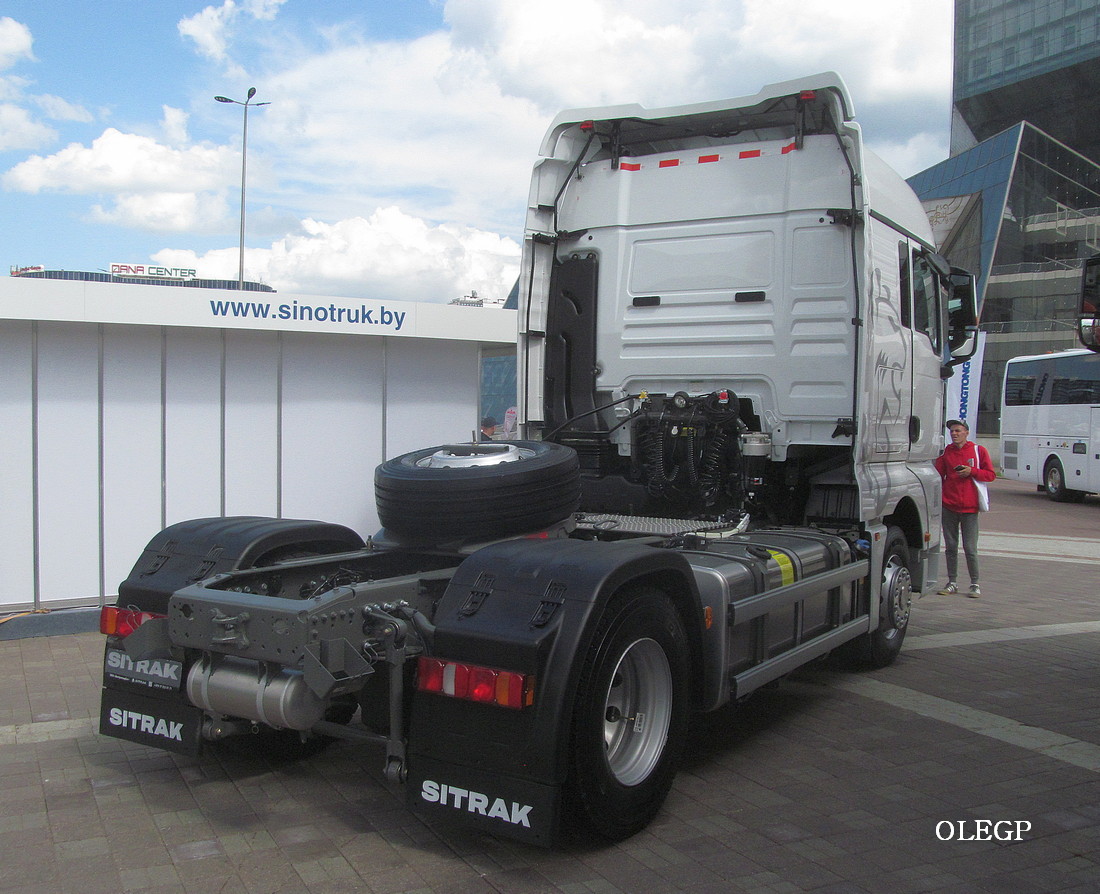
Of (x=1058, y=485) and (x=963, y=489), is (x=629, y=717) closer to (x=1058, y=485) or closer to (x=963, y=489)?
(x=963, y=489)

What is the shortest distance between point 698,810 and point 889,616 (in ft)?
10.2

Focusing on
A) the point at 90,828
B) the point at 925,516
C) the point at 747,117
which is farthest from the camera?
the point at 925,516

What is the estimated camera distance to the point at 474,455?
4996 millimetres

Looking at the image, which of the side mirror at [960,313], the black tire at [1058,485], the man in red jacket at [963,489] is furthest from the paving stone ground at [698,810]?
the black tire at [1058,485]

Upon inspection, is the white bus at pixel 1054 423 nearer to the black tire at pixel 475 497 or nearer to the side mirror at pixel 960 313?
the side mirror at pixel 960 313

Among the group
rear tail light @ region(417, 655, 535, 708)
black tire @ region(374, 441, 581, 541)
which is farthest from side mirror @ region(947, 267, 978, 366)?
rear tail light @ region(417, 655, 535, 708)

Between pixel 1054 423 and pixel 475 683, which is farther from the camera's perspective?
pixel 1054 423

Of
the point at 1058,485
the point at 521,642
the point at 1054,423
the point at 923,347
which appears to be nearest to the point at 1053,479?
the point at 1058,485

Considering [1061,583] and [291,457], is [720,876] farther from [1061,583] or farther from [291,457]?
[1061,583]

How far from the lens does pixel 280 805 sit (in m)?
4.23

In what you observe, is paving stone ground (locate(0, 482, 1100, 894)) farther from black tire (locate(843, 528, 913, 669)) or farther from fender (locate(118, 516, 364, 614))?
fender (locate(118, 516, 364, 614))

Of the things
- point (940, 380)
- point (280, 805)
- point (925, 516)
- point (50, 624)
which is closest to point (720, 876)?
point (280, 805)

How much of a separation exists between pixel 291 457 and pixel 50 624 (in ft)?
8.18
